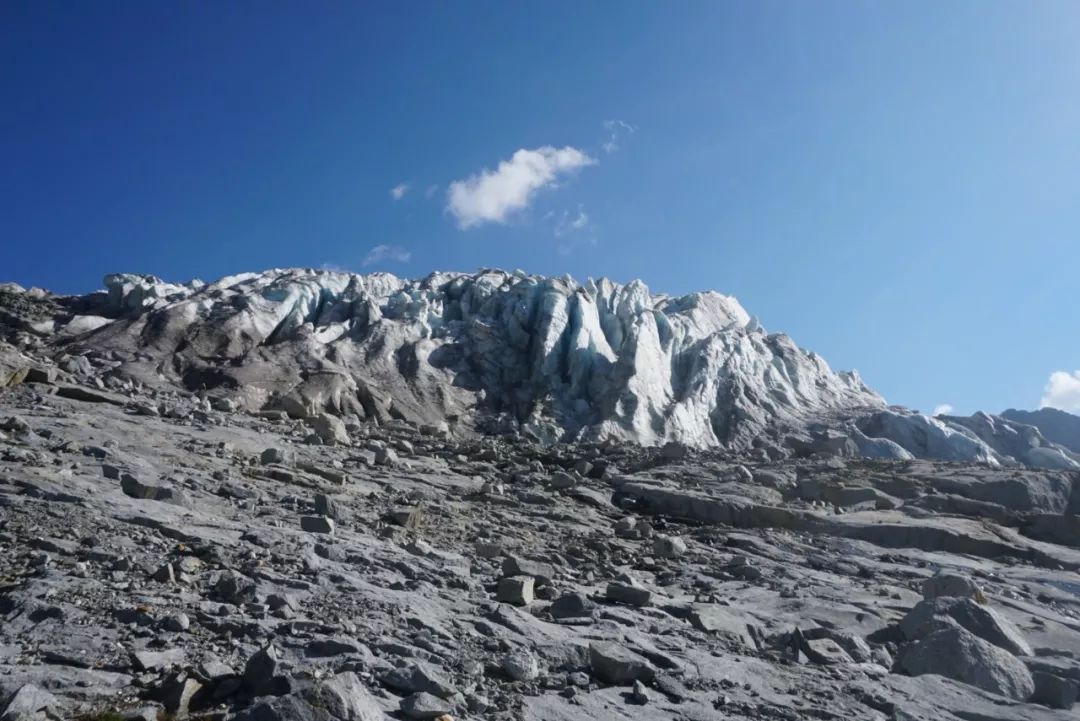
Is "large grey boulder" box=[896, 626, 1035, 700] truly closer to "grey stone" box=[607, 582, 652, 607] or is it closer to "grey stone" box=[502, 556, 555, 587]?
"grey stone" box=[607, 582, 652, 607]

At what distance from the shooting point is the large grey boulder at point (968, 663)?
897 cm

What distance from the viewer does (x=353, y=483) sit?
702 inches

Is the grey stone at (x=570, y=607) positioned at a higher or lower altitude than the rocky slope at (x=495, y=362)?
lower

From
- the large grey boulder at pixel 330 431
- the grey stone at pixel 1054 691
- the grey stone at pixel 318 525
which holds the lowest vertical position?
the grey stone at pixel 1054 691

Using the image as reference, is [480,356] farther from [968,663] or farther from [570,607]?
[968,663]

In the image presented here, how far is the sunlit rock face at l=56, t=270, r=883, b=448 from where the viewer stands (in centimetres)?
4256

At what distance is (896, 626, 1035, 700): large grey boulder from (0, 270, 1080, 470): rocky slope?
96.2ft

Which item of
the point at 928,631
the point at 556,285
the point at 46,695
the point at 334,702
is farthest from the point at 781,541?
the point at 556,285

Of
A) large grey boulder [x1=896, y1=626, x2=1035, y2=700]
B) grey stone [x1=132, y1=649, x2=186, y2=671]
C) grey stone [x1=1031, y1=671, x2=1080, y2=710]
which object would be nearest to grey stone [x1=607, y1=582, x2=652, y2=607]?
large grey boulder [x1=896, y1=626, x2=1035, y2=700]

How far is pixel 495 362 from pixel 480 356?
1162 millimetres

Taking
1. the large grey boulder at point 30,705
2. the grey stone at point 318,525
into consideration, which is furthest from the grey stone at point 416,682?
the grey stone at point 318,525

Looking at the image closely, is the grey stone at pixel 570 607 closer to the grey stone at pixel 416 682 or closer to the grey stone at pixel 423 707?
the grey stone at pixel 416 682

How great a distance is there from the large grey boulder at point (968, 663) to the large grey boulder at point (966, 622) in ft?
1.94

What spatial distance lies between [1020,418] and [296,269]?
214 feet
